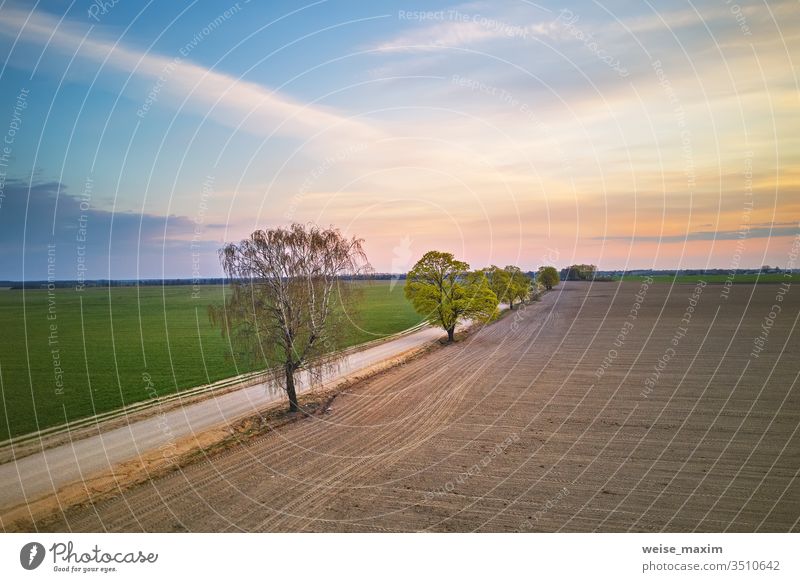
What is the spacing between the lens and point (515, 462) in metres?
16.3

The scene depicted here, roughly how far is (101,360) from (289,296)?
25.8 meters

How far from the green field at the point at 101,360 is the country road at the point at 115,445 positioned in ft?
9.78

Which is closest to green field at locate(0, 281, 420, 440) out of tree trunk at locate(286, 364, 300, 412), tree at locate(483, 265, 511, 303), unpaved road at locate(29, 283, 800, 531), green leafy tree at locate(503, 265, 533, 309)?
tree trunk at locate(286, 364, 300, 412)

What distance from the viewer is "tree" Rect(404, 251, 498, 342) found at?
4575 cm

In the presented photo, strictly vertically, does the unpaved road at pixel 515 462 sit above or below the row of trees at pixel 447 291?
below

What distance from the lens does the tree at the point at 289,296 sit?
20.9m

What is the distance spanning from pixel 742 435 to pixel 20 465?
25247 mm

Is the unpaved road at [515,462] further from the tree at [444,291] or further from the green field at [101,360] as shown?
the tree at [444,291]

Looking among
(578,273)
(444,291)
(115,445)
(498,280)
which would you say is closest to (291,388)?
(115,445)

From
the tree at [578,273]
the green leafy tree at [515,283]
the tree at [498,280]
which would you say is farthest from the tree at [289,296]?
the tree at [578,273]

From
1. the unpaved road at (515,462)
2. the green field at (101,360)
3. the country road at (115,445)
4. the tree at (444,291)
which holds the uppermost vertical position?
the tree at (444,291)

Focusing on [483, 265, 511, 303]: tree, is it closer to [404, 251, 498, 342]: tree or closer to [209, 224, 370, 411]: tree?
[404, 251, 498, 342]: tree

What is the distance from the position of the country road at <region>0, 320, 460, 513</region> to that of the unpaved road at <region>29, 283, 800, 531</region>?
2.93 metres

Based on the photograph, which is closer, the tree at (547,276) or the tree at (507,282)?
the tree at (507,282)
